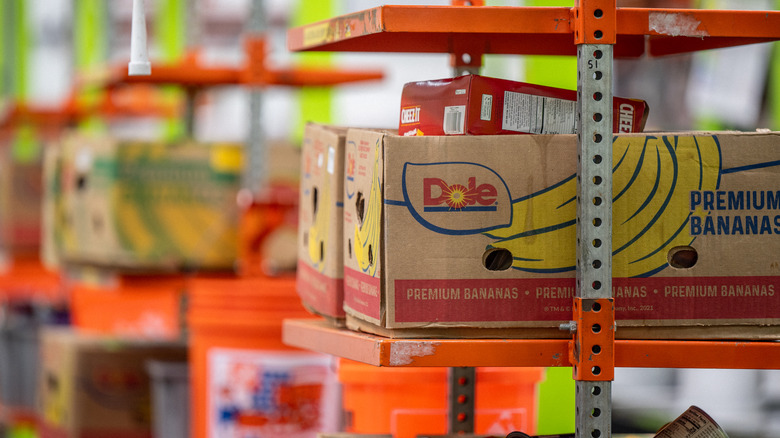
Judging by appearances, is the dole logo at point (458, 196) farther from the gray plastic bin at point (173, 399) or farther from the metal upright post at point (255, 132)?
the gray plastic bin at point (173, 399)

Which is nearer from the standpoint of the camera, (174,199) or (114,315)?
(174,199)

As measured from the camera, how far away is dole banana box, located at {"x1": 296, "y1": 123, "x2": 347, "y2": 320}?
2137 mm

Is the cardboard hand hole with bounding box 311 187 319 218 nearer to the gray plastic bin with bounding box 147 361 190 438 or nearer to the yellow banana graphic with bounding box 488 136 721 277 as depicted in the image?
the yellow banana graphic with bounding box 488 136 721 277

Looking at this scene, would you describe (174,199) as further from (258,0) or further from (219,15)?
(219,15)

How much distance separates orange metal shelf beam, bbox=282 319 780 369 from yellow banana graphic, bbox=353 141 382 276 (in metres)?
0.16

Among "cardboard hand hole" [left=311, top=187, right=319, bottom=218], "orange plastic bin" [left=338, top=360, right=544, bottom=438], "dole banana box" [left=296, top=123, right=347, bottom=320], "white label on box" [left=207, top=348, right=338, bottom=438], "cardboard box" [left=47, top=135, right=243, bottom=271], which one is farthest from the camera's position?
"cardboard box" [left=47, top=135, right=243, bottom=271]

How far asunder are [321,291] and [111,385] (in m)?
1.80

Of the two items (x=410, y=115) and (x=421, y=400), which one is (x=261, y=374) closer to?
(x=421, y=400)

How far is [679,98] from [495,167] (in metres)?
3.65

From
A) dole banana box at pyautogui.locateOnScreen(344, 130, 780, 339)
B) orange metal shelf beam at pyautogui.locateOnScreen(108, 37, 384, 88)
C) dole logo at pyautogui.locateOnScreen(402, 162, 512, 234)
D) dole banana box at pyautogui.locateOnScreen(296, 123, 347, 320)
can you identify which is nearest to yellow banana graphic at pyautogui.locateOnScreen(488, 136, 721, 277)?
dole banana box at pyautogui.locateOnScreen(344, 130, 780, 339)

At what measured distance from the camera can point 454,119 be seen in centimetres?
192

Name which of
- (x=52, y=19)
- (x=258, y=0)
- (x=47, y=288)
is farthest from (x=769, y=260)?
(x=52, y=19)

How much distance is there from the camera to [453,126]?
1917 millimetres

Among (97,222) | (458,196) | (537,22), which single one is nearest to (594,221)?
(458,196)
